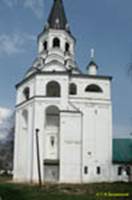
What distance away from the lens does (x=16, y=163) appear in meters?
42.8

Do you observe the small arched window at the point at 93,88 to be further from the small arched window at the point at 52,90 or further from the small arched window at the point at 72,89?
the small arched window at the point at 52,90

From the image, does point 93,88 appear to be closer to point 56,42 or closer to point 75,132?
point 75,132

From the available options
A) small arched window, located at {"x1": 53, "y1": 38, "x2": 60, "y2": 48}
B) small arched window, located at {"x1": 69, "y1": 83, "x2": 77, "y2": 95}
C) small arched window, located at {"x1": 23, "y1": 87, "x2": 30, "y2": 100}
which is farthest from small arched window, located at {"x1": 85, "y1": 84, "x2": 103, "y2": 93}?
small arched window, located at {"x1": 23, "y1": 87, "x2": 30, "y2": 100}

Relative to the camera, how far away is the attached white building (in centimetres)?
3903

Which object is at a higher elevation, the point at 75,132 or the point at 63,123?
the point at 63,123

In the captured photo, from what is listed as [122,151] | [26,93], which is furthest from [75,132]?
[26,93]

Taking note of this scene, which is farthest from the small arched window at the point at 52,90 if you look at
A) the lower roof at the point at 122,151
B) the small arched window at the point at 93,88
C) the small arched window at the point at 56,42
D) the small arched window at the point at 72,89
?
the lower roof at the point at 122,151

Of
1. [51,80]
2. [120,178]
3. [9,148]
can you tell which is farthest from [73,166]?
[9,148]

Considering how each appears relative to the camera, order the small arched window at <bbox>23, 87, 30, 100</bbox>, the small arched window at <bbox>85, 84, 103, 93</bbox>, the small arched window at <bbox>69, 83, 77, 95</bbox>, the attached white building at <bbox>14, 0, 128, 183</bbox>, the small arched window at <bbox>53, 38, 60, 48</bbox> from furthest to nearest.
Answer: the small arched window at <bbox>53, 38, 60, 48</bbox>
the small arched window at <bbox>23, 87, 30, 100</bbox>
the small arched window at <bbox>85, 84, 103, 93</bbox>
the small arched window at <bbox>69, 83, 77, 95</bbox>
the attached white building at <bbox>14, 0, 128, 183</bbox>

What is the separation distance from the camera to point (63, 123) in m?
39.5

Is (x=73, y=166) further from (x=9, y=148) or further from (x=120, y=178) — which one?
(x=9, y=148)

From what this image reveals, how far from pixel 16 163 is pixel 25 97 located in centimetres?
779

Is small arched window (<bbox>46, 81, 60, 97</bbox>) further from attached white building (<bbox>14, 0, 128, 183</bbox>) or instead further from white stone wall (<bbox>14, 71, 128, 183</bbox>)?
white stone wall (<bbox>14, 71, 128, 183</bbox>)

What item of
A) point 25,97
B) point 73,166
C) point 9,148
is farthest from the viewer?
point 9,148
